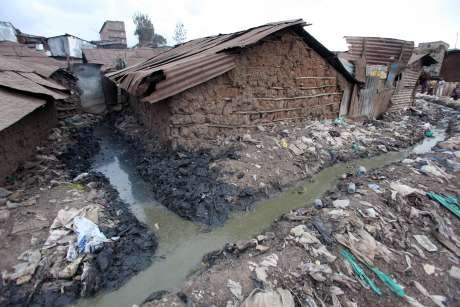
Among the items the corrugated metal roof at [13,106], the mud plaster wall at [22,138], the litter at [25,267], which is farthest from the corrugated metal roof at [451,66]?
the litter at [25,267]

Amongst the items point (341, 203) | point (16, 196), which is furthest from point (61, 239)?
point (341, 203)

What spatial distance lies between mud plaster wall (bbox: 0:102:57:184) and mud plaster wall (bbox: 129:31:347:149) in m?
2.64

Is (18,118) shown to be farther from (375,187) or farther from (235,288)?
(375,187)

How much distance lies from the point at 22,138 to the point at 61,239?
3.43 m

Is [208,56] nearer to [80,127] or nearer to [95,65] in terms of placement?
[80,127]

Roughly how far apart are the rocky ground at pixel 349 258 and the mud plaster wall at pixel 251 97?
2933 millimetres

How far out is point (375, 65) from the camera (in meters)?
9.27

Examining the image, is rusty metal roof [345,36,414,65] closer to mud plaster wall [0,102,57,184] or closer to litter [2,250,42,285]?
mud plaster wall [0,102,57,184]

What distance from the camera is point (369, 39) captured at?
9328mm

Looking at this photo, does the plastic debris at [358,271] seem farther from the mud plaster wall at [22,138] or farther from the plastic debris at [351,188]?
the mud plaster wall at [22,138]

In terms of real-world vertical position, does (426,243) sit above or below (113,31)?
below

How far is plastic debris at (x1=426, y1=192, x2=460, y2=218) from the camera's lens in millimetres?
3897

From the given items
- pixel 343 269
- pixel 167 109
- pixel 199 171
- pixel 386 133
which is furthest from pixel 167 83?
pixel 386 133

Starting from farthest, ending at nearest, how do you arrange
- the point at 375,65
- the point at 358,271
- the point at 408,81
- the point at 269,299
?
the point at 408,81
the point at 375,65
the point at 358,271
the point at 269,299
